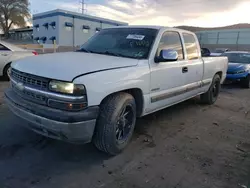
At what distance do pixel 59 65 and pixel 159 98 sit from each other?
181cm

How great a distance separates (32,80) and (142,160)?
5.98 feet

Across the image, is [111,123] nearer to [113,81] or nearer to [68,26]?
[113,81]

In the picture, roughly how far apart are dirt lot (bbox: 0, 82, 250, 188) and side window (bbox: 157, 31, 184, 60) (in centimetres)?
149

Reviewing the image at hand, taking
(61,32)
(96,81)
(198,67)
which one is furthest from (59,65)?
(61,32)

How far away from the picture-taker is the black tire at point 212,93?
643 cm

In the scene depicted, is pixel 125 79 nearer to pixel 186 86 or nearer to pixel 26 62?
pixel 26 62

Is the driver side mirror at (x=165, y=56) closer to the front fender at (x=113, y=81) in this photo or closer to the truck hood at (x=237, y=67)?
the front fender at (x=113, y=81)

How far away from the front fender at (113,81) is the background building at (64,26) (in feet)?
Result: 111

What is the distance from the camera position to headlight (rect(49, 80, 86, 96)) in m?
2.76

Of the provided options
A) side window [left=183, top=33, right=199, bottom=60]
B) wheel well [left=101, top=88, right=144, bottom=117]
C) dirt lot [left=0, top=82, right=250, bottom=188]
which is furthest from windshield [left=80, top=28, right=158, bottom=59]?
dirt lot [left=0, top=82, right=250, bottom=188]

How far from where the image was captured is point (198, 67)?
5.32 meters

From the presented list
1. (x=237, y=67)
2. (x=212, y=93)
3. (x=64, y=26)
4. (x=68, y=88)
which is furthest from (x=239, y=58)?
(x=64, y=26)

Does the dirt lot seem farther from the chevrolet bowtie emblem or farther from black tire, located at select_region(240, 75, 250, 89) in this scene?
black tire, located at select_region(240, 75, 250, 89)

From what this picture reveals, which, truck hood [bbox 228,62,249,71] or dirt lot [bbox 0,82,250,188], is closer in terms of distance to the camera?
dirt lot [bbox 0,82,250,188]
